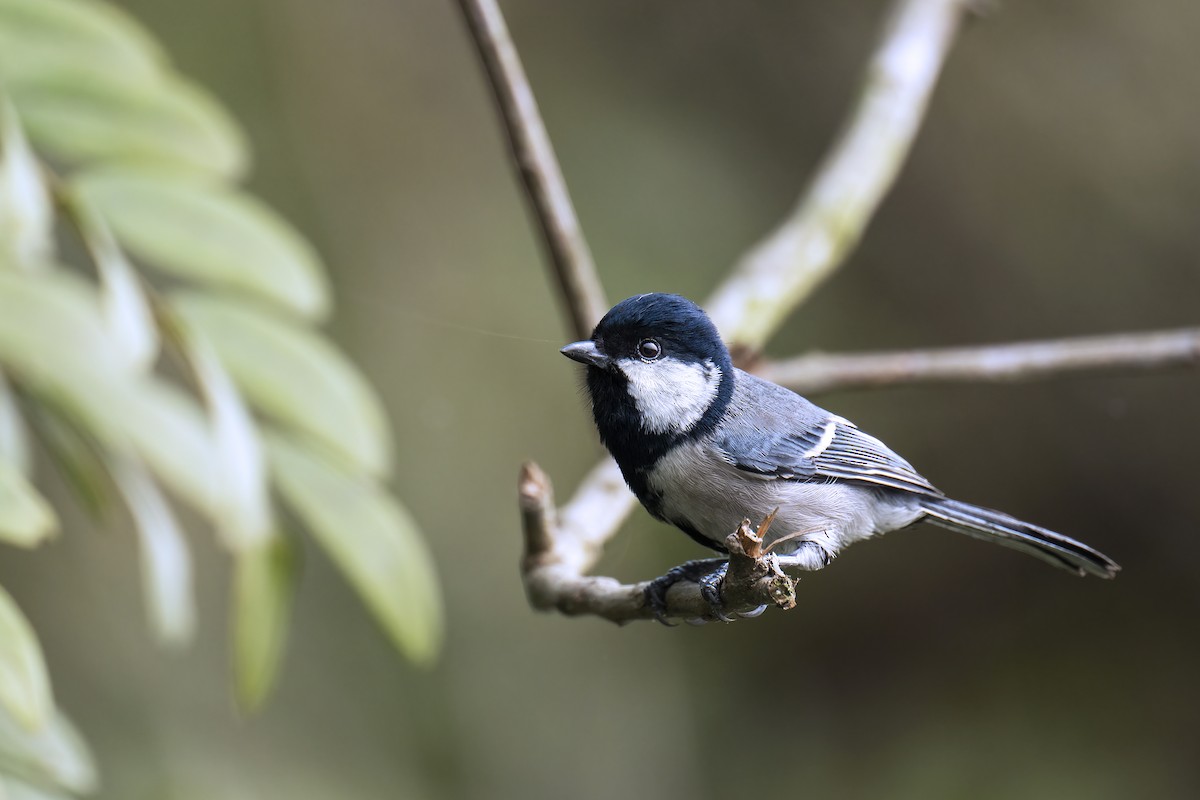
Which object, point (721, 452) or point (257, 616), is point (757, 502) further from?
point (257, 616)

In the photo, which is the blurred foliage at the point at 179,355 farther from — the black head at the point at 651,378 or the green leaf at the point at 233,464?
the black head at the point at 651,378

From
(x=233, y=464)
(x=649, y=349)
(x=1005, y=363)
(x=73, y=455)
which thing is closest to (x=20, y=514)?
(x=233, y=464)

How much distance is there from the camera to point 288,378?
1.60 m

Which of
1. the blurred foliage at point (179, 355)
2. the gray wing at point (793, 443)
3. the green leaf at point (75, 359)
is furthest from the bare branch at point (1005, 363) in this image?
the green leaf at point (75, 359)

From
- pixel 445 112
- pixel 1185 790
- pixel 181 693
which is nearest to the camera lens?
pixel 181 693

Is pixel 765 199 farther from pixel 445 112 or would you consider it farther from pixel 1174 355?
pixel 1174 355

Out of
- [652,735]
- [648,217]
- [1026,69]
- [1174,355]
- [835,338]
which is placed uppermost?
[1026,69]

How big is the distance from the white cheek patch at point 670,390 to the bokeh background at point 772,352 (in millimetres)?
2044

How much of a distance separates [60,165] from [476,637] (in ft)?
7.37

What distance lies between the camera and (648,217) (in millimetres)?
3896

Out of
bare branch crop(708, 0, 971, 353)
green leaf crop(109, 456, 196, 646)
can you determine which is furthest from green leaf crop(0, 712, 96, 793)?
bare branch crop(708, 0, 971, 353)

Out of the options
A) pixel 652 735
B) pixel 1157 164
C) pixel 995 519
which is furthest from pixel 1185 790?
pixel 995 519

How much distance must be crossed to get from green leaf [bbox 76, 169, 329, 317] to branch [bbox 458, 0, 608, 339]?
474 mm

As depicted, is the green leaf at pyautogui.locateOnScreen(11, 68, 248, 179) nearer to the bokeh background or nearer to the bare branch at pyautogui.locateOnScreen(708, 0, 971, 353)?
the bare branch at pyautogui.locateOnScreen(708, 0, 971, 353)
